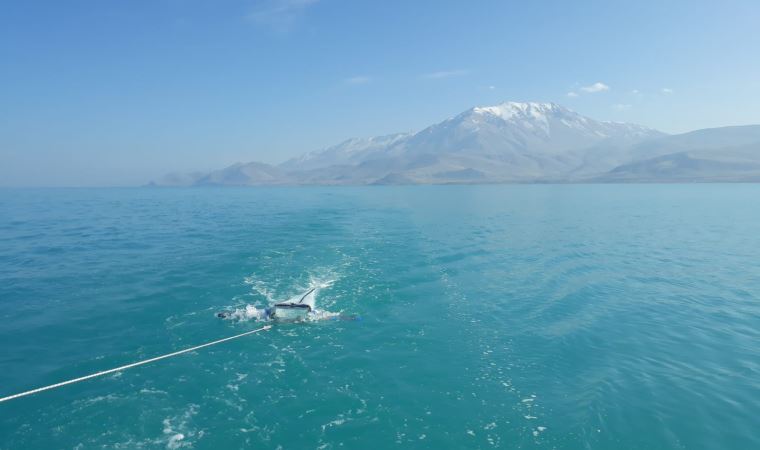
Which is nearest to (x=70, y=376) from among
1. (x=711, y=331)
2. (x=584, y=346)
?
(x=584, y=346)

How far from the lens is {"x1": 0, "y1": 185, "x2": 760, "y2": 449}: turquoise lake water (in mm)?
25250

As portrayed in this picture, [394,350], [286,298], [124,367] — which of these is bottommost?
[394,350]

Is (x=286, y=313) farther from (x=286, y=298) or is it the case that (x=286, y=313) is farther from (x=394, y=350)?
(x=394, y=350)

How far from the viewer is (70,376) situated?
31094 mm

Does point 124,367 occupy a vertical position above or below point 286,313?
below

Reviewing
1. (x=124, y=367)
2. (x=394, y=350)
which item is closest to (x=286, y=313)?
(x=394, y=350)

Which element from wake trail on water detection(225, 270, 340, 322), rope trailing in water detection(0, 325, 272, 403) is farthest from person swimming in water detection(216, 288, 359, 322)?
rope trailing in water detection(0, 325, 272, 403)

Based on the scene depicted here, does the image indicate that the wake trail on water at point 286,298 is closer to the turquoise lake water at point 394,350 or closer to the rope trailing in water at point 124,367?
the turquoise lake water at point 394,350

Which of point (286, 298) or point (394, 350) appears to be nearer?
point (394, 350)

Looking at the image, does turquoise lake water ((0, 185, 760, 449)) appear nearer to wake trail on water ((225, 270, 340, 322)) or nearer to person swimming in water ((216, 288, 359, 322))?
wake trail on water ((225, 270, 340, 322))

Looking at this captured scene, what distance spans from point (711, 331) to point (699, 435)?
19.4 metres

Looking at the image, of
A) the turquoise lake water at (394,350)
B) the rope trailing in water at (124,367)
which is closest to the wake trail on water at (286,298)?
the turquoise lake water at (394,350)

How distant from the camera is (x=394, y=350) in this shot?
3578 cm

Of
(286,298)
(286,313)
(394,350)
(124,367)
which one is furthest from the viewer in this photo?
(286,298)
